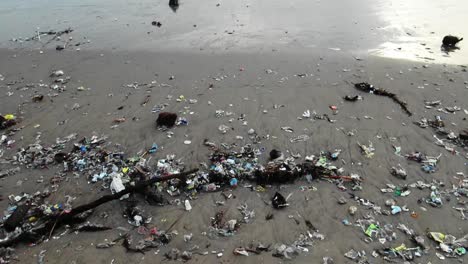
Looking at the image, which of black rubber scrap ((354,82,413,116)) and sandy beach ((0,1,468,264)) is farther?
black rubber scrap ((354,82,413,116))

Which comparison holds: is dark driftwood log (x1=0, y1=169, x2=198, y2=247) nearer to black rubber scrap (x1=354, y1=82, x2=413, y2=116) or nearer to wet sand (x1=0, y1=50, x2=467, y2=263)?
wet sand (x1=0, y1=50, x2=467, y2=263)

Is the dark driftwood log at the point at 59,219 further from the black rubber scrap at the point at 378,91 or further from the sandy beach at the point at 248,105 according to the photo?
the black rubber scrap at the point at 378,91

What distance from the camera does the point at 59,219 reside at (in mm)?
4703

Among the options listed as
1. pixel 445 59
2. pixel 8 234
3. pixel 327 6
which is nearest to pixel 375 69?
pixel 445 59

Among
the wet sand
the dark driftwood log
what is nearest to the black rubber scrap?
the wet sand

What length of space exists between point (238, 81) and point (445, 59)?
5.50 meters

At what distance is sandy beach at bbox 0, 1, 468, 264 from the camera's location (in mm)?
4621

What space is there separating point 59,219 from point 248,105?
13.6 ft

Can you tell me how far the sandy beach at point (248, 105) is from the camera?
462 centimetres

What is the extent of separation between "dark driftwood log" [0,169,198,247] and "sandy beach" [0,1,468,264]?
12cm

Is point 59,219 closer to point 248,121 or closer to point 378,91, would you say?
point 248,121

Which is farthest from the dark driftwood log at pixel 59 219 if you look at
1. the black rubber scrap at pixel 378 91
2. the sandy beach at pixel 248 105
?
the black rubber scrap at pixel 378 91

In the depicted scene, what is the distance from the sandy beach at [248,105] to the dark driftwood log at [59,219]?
12 cm

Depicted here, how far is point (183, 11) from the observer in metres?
13.8
